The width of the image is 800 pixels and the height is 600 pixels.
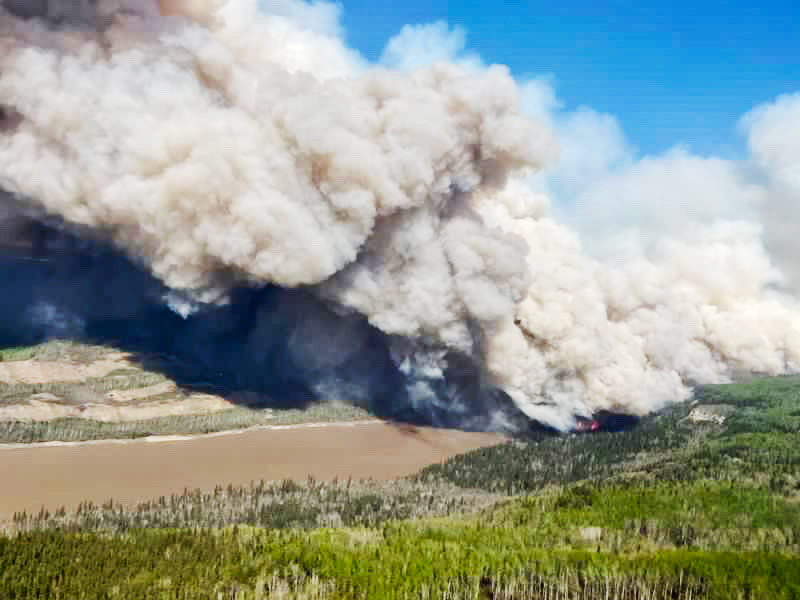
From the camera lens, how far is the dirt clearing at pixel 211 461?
3073 inches

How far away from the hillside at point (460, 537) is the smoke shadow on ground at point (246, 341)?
678 inches

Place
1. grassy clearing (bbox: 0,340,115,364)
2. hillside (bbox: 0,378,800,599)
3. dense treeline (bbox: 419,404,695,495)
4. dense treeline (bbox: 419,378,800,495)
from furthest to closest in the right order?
grassy clearing (bbox: 0,340,115,364)
dense treeline (bbox: 419,404,695,495)
dense treeline (bbox: 419,378,800,495)
hillside (bbox: 0,378,800,599)

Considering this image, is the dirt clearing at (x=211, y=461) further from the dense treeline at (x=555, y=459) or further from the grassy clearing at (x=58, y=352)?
the grassy clearing at (x=58, y=352)

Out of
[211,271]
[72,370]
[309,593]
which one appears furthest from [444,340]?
[309,593]

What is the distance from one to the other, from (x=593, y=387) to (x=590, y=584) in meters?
70.1

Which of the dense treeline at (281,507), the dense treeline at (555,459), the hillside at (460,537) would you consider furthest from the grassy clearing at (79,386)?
the dense treeline at (555,459)

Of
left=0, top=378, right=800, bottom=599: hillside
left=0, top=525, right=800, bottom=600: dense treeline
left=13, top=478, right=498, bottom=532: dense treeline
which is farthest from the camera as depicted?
left=13, top=478, right=498, bottom=532: dense treeline

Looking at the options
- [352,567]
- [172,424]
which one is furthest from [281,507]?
[172,424]

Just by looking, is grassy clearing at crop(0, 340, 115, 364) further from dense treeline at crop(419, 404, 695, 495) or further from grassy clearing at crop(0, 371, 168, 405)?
dense treeline at crop(419, 404, 695, 495)

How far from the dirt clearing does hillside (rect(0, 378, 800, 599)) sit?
4.95 metres

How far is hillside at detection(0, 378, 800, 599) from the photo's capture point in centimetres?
5303

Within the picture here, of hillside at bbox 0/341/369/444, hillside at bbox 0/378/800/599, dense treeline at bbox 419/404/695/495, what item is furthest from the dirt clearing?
dense treeline at bbox 419/404/695/495

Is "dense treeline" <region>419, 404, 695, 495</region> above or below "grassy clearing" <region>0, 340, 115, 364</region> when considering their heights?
below

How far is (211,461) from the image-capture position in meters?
95.8
